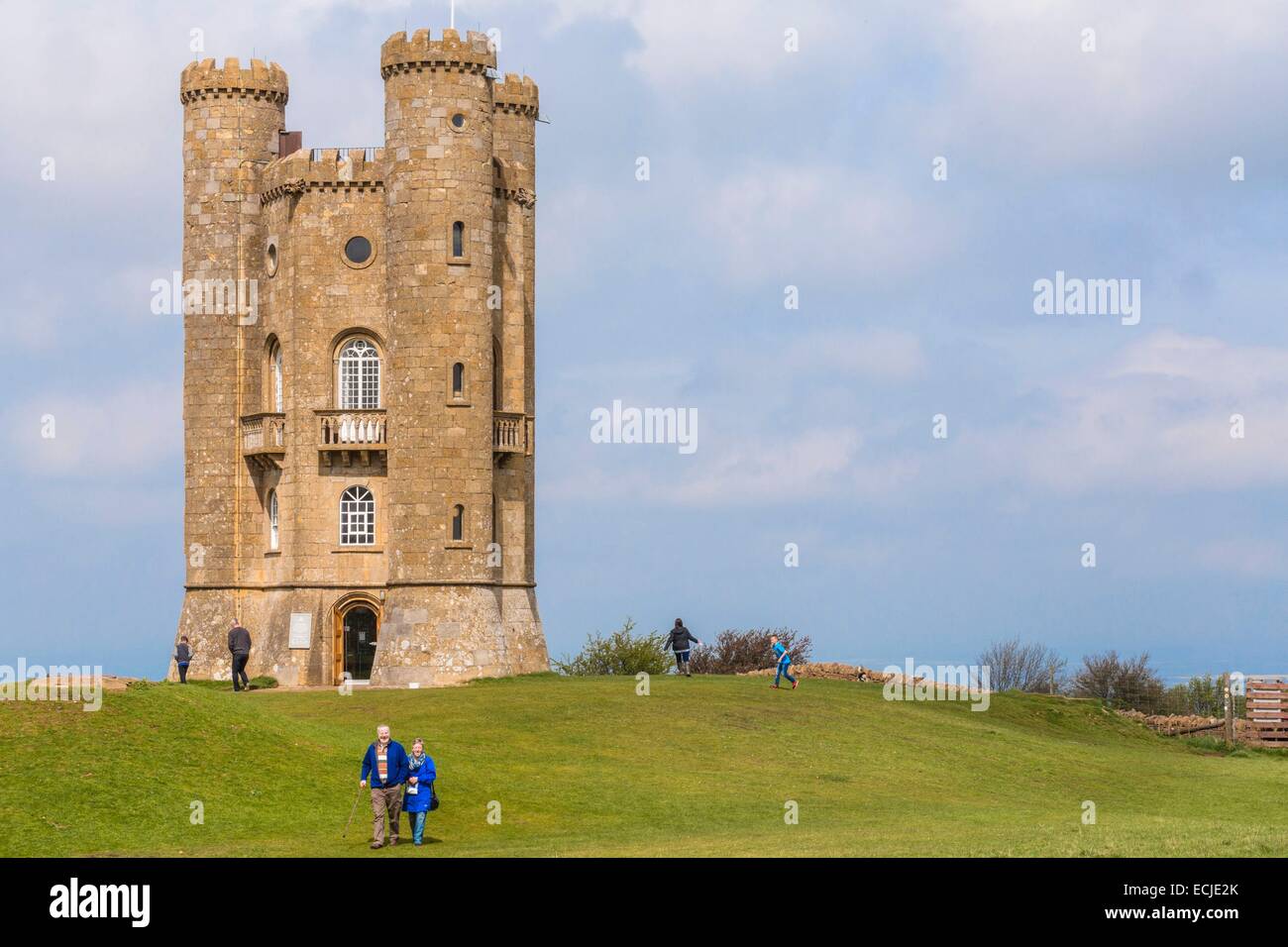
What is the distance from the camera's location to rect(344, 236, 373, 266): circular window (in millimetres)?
61500

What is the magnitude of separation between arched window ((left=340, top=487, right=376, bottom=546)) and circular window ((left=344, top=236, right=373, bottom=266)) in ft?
24.8

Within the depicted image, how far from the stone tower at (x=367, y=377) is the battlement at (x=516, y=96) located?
85mm

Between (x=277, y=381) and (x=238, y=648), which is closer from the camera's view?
(x=238, y=648)

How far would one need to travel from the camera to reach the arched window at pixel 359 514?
202 feet

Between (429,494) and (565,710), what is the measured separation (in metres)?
13.0

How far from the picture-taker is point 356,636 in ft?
202

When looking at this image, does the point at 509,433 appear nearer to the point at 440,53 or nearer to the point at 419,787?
the point at 440,53

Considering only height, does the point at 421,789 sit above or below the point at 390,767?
below

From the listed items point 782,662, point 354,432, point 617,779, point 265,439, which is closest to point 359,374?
point 354,432

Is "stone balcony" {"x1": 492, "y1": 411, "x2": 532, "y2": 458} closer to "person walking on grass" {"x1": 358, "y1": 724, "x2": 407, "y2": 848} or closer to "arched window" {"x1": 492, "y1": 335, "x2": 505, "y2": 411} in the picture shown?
"arched window" {"x1": 492, "y1": 335, "x2": 505, "y2": 411}

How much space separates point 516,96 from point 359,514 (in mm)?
15792

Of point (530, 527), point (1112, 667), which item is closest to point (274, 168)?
point (530, 527)

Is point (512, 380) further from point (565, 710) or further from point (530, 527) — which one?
point (565, 710)
